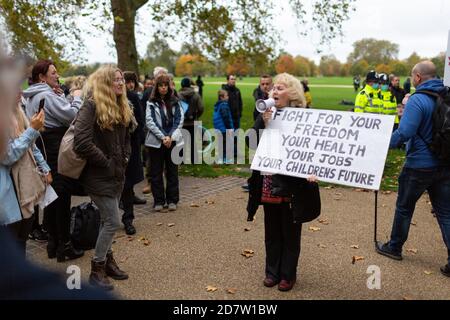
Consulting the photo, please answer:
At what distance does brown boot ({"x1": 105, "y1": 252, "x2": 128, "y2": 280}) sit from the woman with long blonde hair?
0.60ft

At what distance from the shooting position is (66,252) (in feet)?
17.3

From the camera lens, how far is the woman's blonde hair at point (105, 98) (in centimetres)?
436

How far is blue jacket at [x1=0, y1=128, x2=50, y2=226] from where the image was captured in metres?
3.54

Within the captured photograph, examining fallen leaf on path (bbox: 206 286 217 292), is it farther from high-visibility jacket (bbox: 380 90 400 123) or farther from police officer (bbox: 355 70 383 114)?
high-visibility jacket (bbox: 380 90 400 123)

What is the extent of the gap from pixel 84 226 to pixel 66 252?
347 mm

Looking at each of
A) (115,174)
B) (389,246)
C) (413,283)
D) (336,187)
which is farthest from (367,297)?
(336,187)

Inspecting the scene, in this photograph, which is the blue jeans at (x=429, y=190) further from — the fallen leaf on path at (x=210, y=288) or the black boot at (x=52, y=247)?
the black boot at (x=52, y=247)

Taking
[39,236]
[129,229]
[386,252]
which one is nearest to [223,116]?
[129,229]

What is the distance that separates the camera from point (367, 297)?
434cm

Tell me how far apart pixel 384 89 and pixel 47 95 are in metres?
7.19

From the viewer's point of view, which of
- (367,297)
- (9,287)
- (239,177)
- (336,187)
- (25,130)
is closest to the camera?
(9,287)

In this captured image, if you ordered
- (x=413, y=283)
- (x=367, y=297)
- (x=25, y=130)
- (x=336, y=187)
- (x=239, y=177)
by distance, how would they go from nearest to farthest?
(x=25, y=130) → (x=367, y=297) → (x=413, y=283) → (x=336, y=187) → (x=239, y=177)

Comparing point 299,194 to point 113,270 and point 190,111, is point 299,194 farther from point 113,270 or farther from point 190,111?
Result: point 190,111

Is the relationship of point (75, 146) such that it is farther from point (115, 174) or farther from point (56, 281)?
point (56, 281)
